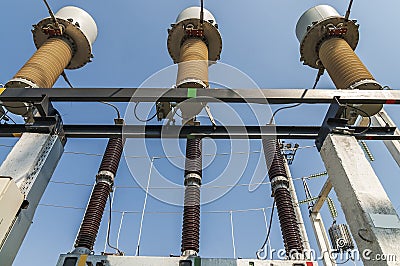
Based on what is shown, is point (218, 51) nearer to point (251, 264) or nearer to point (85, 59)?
point (85, 59)

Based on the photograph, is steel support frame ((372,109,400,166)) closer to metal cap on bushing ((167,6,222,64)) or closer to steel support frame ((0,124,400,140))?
steel support frame ((0,124,400,140))

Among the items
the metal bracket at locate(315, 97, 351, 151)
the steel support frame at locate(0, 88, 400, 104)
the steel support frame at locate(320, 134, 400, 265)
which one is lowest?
the steel support frame at locate(320, 134, 400, 265)

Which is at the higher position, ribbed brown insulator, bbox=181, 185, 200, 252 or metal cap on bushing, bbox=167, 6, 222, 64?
metal cap on bushing, bbox=167, 6, 222, 64

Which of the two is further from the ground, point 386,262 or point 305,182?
point 305,182

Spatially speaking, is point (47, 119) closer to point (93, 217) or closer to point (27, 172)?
point (27, 172)

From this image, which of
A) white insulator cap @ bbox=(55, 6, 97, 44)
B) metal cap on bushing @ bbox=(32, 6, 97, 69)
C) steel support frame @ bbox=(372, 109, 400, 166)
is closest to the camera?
metal cap on bushing @ bbox=(32, 6, 97, 69)

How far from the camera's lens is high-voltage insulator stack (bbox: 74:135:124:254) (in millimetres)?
4488

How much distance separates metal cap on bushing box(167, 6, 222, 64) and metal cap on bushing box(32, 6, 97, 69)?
1433 mm

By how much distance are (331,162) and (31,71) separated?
4.17m

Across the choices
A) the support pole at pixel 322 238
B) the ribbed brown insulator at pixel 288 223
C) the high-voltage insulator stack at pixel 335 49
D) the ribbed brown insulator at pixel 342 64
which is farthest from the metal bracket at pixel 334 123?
the support pole at pixel 322 238

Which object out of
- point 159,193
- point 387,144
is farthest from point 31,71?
point 387,144

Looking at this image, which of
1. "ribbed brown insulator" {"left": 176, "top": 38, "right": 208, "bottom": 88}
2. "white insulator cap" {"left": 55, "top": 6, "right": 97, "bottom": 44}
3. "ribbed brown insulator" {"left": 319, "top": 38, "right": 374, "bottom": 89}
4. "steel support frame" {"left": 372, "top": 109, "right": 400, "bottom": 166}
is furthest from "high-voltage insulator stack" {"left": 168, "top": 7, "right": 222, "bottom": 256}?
"steel support frame" {"left": 372, "top": 109, "right": 400, "bottom": 166}

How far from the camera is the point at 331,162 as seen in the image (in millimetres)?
3848

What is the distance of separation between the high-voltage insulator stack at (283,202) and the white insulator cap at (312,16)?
200 centimetres
